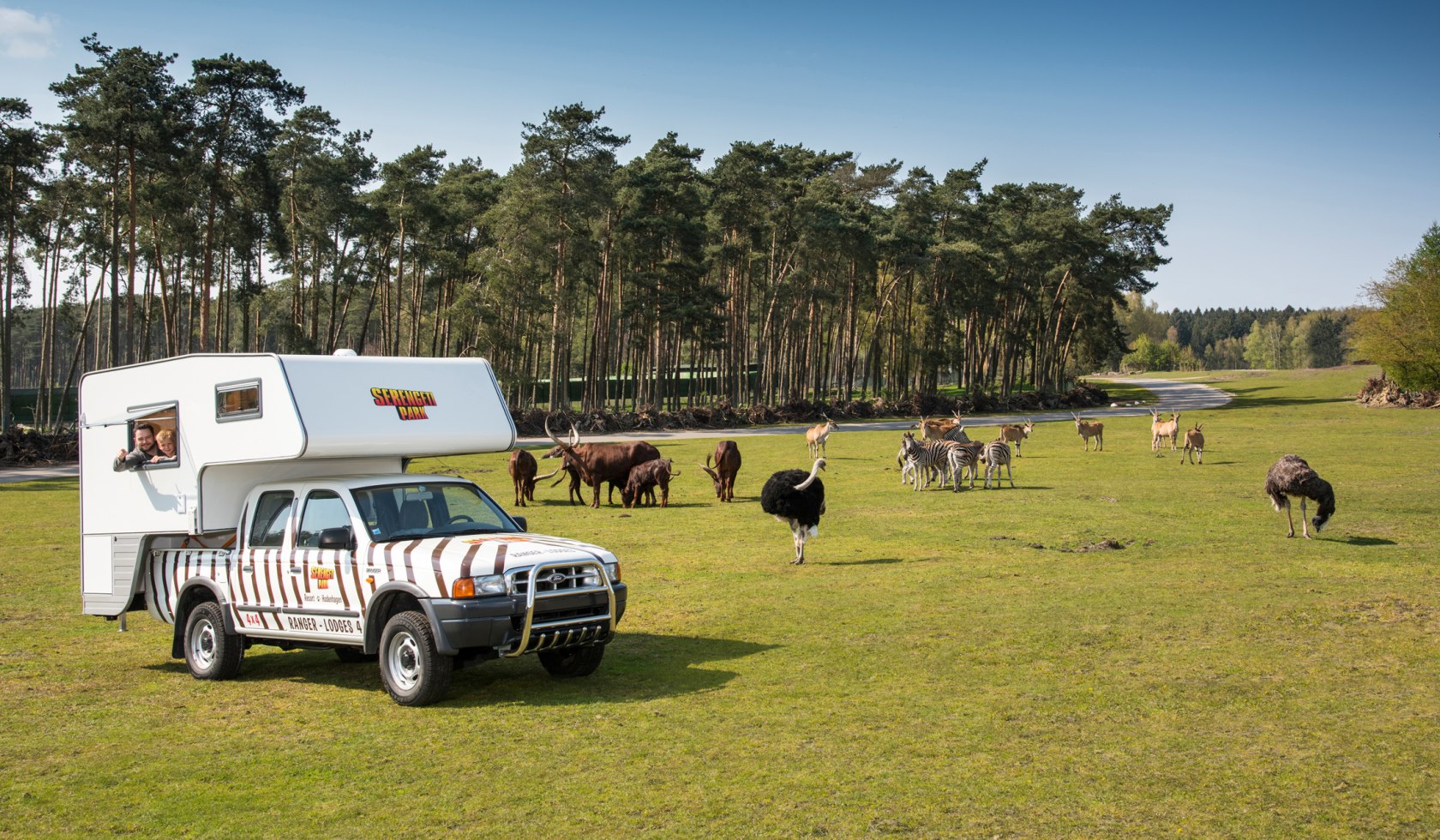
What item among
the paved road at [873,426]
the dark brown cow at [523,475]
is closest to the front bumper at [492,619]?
the dark brown cow at [523,475]

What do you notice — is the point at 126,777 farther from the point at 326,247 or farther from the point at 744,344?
the point at 744,344

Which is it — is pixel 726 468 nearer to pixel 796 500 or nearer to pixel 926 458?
pixel 926 458

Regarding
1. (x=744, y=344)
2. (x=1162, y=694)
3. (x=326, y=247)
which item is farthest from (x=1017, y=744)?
(x=744, y=344)

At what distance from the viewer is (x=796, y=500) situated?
17.4 m

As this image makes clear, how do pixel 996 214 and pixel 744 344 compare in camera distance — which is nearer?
pixel 744 344

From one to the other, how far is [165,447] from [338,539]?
9.52ft

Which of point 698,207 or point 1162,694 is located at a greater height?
point 698,207

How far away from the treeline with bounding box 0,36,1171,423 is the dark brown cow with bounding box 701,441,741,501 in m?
28.7

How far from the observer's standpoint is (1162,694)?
31.5ft

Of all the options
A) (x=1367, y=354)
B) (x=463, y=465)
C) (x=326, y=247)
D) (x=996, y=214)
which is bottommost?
(x=463, y=465)

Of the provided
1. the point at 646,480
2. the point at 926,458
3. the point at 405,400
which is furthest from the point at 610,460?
the point at 405,400

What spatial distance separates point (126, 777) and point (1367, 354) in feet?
229

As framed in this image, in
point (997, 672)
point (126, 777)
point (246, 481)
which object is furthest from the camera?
point (246, 481)

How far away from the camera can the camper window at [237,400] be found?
10.5 m
